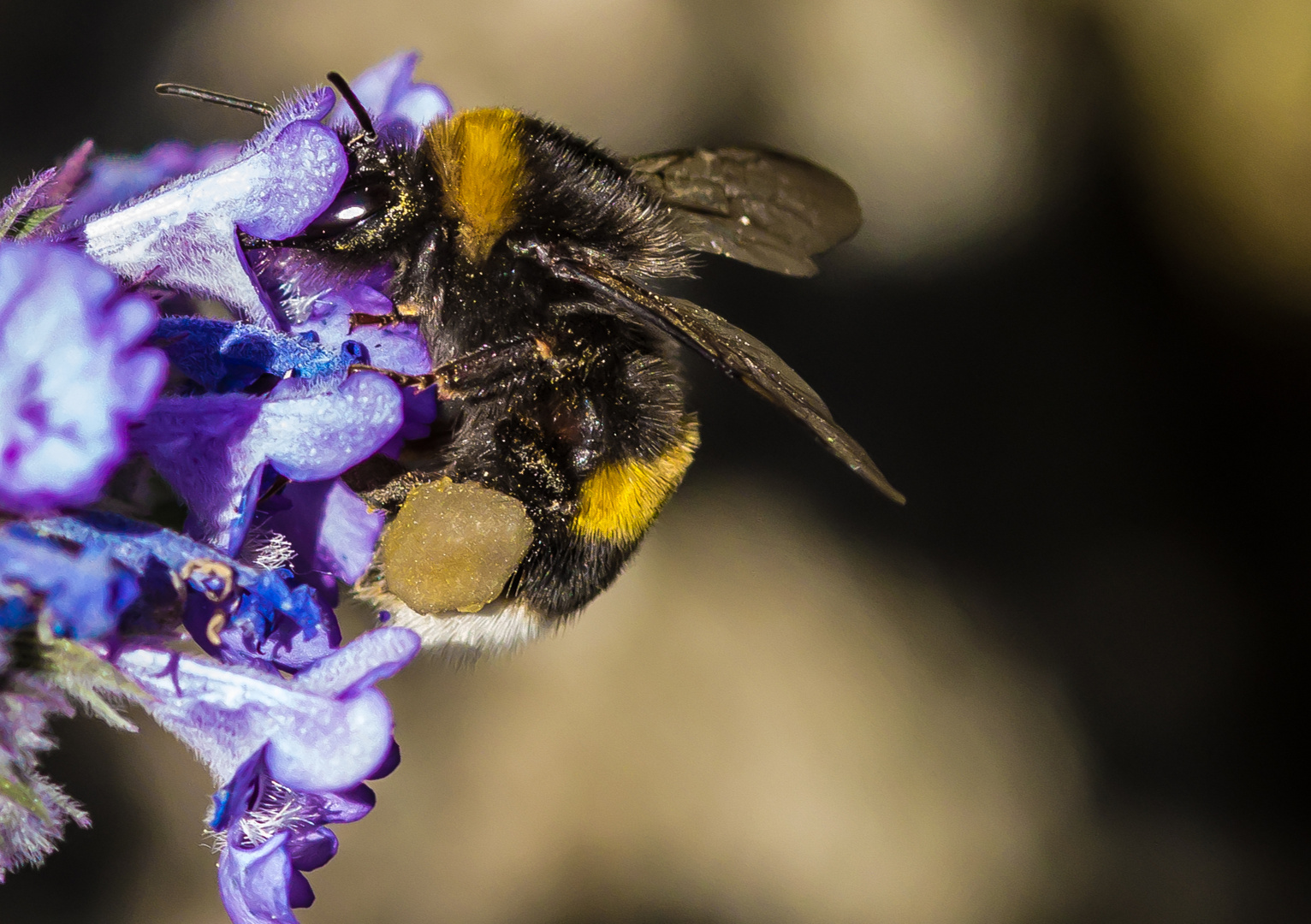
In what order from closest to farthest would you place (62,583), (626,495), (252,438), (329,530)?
(62,583), (252,438), (329,530), (626,495)

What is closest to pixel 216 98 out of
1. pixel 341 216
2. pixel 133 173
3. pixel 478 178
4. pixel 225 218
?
pixel 133 173

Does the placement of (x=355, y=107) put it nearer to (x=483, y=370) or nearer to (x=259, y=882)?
(x=483, y=370)

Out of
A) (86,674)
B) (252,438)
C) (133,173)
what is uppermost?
(133,173)

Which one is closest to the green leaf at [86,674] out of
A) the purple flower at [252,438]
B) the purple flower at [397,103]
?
the purple flower at [252,438]

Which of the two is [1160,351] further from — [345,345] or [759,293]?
[345,345]

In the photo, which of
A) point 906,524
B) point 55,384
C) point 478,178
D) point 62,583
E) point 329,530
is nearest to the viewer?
point 55,384

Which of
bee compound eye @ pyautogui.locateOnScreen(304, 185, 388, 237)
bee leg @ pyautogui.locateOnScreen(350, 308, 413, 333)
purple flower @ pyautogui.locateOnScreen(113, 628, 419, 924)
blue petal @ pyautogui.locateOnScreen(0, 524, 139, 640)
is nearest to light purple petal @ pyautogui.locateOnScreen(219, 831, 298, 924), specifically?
purple flower @ pyautogui.locateOnScreen(113, 628, 419, 924)
